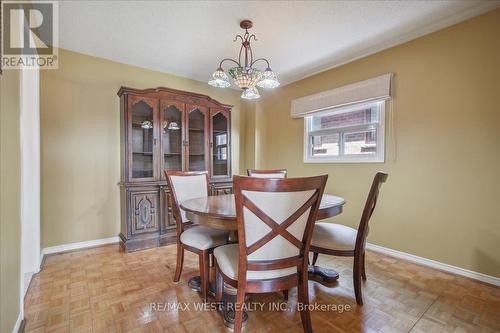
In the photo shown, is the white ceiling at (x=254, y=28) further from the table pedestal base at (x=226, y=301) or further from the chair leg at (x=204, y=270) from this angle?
the table pedestal base at (x=226, y=301)

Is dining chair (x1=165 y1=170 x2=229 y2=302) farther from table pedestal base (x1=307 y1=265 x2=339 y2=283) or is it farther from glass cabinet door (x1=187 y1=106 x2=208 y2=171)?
glass cabinet door (x1=187 y1=106 x2=208 y2=171)

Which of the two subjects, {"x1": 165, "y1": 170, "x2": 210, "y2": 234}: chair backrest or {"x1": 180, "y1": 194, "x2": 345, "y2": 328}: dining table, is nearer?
{"x1": 180, "y1": 194, "x2": 345, "y2": 328}: dining table

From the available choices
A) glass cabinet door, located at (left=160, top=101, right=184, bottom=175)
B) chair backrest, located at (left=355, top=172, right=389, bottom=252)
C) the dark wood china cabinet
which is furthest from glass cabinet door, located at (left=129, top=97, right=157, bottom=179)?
chair backrest, located at (left=355, top=172, right=389, bottom=252)

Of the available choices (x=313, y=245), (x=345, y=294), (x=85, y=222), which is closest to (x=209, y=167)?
(x=85, y=222)

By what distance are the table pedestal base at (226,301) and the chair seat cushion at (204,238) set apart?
37 cm

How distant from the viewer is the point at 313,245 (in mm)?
1713

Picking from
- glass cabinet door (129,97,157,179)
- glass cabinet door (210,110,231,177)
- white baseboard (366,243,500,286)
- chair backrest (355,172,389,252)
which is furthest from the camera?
glass cabinet door (210,110,231,177)

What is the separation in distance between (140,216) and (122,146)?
0.89 meters

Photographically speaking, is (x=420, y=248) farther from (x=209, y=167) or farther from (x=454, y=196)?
(x=209, y=167)

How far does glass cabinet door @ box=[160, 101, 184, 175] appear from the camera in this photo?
121 inches

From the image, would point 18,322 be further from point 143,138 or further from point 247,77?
point 247,77

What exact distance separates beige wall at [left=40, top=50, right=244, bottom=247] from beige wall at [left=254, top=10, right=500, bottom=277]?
10.2 feet

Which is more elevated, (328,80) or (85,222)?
(328,80)

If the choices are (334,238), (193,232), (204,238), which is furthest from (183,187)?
(334,238)
